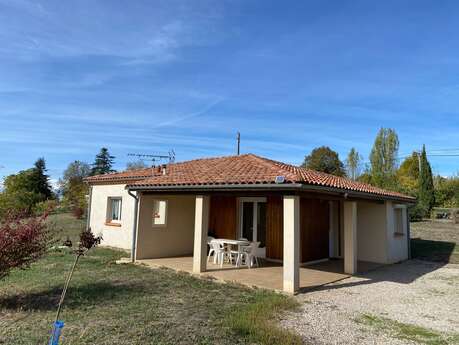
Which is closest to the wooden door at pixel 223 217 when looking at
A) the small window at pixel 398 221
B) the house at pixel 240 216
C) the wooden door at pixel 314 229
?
the house at pixel 240 216

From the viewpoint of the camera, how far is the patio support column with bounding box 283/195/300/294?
8.77 m

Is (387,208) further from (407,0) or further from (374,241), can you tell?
(407,0)

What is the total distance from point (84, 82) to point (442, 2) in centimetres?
1304

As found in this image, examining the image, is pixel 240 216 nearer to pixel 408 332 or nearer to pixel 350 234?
pixel 350 234

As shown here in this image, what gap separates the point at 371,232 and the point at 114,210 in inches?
516

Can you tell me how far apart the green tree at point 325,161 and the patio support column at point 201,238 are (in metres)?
40.3

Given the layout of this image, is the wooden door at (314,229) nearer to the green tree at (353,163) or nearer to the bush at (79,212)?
the bush at (79,212)

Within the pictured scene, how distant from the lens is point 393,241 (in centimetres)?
1505

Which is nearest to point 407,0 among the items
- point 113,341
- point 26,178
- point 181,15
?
point 181,15

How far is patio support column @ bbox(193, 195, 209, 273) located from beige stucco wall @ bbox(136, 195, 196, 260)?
2251 millimetres

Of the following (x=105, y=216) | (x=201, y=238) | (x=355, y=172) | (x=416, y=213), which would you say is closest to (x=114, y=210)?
(x=105, y=216)

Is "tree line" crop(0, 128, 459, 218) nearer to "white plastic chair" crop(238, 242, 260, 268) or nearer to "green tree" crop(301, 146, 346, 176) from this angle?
"green tree" crop(301, 146, 346, 176)

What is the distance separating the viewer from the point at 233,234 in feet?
50.2

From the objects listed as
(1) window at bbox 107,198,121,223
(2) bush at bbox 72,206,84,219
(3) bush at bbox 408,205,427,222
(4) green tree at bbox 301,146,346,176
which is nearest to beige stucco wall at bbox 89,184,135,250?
(1) window at bbox 107,198,121,223
